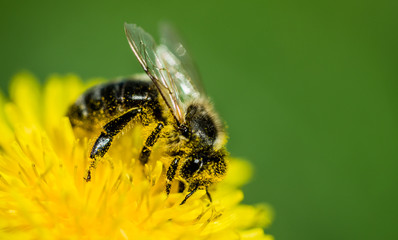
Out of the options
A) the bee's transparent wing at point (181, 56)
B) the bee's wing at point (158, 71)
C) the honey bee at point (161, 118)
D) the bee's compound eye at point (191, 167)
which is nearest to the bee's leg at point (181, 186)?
the honey bee at point (161, 118)

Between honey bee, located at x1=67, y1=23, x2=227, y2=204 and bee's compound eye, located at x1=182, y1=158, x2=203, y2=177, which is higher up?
honey bee, located at x1=67, y1=23, x2=227, y2=204

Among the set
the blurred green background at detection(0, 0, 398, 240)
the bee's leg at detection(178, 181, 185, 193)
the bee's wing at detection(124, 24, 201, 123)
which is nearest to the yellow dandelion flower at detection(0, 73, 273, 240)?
the bee's leg at detection(178, 181, 185, 193)

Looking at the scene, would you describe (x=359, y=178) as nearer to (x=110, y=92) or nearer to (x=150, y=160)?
(x=150, y=160)

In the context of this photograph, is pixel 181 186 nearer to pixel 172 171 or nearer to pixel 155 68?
pixel 172 171

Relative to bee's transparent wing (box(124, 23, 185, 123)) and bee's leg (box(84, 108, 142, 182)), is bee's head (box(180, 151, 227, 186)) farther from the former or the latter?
bee's leg (box(84, 108, 142, 182))

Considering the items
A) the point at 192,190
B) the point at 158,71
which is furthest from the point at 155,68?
the point at 192,190

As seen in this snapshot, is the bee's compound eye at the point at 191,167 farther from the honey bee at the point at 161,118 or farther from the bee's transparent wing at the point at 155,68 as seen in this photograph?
the bee's transparent wing at the point at 155,68

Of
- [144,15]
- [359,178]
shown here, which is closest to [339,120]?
[359,178]
